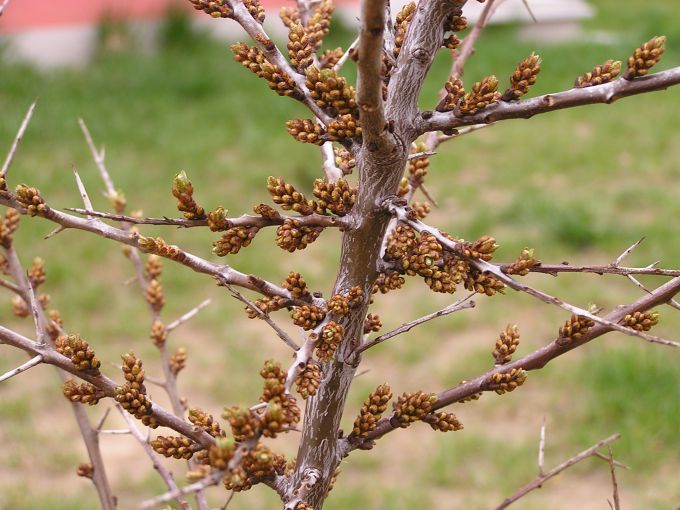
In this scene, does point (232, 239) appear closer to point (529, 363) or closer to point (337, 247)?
point (529, 363)

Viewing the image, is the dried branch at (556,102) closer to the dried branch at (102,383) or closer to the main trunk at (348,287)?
the main trunk at (348,287)

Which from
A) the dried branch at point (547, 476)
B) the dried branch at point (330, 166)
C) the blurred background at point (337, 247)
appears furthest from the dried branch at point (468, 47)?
the blurred background at point (337, 247)

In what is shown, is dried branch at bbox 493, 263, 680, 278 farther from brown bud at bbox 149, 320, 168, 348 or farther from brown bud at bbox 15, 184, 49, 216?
brown bud at bbox 149, 320, 168, 348

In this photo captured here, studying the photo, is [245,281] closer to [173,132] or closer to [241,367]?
[241,367]

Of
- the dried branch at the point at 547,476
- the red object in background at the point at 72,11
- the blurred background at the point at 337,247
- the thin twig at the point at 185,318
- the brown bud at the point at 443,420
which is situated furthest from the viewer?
the red object in background at the point at 72,11

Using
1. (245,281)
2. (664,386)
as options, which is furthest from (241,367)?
(245,281)

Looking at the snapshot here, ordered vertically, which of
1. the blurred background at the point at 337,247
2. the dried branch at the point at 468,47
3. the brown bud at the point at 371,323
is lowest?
the brown bud at the point at 371,323
